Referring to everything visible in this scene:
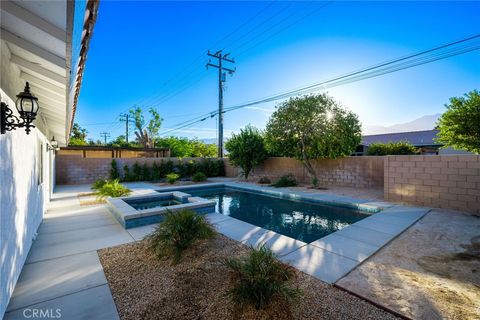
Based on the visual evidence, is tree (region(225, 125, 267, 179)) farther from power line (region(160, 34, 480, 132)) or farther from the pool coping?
the pool coping

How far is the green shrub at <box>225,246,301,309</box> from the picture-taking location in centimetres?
212

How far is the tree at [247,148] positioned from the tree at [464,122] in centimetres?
939

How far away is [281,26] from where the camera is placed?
11398 mm

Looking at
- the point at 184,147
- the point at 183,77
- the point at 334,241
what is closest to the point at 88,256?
the point at 334,241

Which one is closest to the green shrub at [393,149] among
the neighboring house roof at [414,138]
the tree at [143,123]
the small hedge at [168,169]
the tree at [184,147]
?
the neighboring house roof at [414,138]

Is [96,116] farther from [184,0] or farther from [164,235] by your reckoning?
[164,235]

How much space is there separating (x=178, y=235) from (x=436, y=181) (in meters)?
7.58

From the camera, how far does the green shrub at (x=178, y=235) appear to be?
10.8 ft

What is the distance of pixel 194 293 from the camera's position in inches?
94.9

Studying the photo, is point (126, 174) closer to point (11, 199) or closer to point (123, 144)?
point (11, 199)

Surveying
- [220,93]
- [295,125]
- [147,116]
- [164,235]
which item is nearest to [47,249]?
[164,235]

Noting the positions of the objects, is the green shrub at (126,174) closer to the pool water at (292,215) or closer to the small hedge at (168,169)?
the small hedge at (168,169)

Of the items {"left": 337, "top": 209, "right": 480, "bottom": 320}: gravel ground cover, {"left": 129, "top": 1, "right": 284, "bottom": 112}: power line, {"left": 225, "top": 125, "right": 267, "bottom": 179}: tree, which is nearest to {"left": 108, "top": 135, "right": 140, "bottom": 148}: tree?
{"left": 129, "top": 1, "right": 284, "bottom": 112}: power line

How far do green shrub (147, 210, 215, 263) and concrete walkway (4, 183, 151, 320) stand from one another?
0.81 m
